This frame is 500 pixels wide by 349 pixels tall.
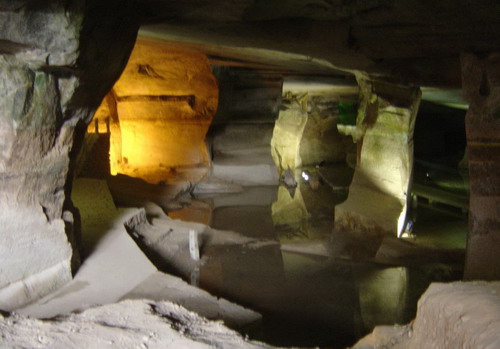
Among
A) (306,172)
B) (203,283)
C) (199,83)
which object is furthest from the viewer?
(306,172)

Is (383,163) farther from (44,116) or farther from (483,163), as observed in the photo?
(44,116)

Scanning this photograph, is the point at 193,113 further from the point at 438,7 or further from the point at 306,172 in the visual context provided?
the point at 438,7

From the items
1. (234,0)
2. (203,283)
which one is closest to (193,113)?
(203,283)

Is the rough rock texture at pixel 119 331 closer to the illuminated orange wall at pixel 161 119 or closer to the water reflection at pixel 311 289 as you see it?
the water reflection at pixel 311 289

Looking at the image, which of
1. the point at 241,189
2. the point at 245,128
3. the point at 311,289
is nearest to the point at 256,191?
the point at 241,189

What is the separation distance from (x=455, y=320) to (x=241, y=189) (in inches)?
374

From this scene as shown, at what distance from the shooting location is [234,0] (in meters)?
4.49

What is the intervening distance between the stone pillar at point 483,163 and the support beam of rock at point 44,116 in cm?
420

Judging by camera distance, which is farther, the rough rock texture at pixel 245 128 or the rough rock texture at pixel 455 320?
the rough rock texture at pixel 245 128

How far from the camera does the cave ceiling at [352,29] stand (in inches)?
185

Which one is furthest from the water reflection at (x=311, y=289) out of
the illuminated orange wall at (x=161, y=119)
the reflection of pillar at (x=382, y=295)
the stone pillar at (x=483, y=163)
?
the illuminated orange wall at (x=161, y=119)

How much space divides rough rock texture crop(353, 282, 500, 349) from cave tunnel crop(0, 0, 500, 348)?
27mm

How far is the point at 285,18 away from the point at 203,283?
144 inches

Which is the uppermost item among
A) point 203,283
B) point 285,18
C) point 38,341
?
point 285,18
